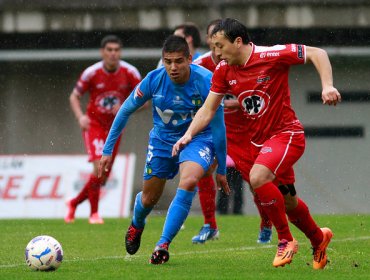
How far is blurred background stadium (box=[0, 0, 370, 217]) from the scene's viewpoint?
20656mm

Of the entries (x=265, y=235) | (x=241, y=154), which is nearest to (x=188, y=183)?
(x=241, y=154)

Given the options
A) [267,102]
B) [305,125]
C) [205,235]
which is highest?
[267,102]

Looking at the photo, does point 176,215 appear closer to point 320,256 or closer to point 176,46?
point 320,256

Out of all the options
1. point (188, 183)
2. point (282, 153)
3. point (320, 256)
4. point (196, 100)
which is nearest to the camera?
point (282, 153)

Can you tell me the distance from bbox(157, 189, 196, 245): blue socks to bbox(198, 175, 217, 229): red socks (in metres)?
2.91

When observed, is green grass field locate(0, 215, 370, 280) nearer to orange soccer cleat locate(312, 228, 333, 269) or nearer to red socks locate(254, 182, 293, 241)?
orange soccer cleat locate(312, 228, 333, 269)

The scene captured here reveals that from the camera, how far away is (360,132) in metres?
21.8

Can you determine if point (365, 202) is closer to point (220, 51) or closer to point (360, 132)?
point (360, 132)

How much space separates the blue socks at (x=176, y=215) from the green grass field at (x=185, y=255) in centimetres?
25

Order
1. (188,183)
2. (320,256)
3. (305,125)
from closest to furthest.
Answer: (320,256)
(188,183)
(305,125)

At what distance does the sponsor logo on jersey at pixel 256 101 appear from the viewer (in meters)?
8.68

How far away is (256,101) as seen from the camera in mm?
8695

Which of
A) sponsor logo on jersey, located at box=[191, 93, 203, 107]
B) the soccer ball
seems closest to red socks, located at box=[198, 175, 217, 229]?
sponsor logo on jersey, located at box=[191, 93, 203, 107]

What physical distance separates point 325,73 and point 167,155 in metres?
1.91
